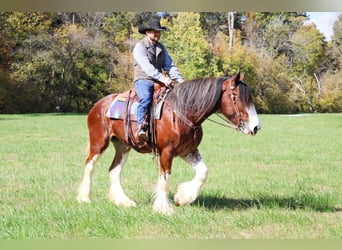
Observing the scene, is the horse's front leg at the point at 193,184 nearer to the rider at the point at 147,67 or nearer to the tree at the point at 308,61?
the rider at the point at 147,67

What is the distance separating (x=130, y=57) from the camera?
645 cm

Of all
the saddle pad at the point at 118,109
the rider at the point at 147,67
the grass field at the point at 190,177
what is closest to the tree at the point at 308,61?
the grass field at the point at 190,177

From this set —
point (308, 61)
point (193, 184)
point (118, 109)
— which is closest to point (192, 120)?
point (193, 184)

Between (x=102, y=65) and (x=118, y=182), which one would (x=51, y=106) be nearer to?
(x=102, y=65)

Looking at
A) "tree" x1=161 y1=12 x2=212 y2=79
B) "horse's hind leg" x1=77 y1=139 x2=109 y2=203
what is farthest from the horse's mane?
"tree" x1=161 y1=12 x2=212 y2=79

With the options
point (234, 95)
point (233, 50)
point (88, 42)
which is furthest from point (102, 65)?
point (234, 95)

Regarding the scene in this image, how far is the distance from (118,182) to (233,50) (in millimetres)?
3494

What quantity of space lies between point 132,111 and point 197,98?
0.58 meters

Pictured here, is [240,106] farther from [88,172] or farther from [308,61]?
[308,61]

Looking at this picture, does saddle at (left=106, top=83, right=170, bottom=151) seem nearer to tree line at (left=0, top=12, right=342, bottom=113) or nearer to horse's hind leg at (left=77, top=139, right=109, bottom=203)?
horse's hind leg at (left=77, top=139, right=109, bottom=203)

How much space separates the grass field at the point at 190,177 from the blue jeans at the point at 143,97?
2.44 ft

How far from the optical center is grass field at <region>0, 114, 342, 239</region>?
3.47m

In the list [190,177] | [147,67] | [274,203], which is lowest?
[190,177]

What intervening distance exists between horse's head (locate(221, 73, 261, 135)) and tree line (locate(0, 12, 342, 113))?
2209mm
